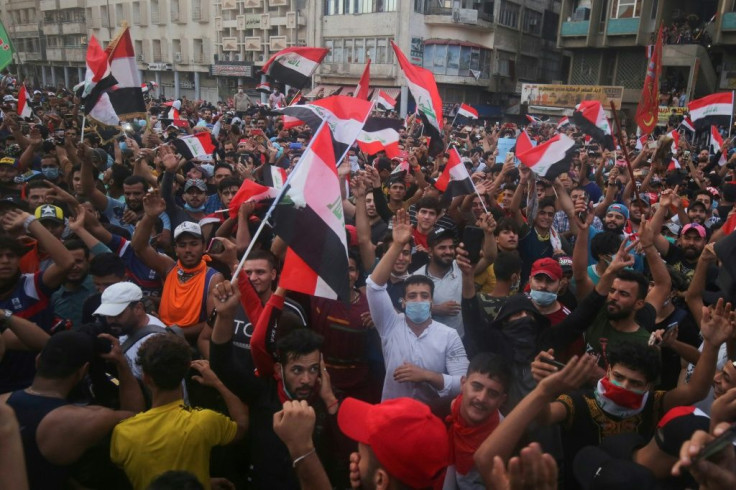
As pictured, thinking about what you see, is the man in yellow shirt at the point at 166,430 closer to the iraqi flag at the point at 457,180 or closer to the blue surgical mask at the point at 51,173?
the iraqi flag at the point at 457,180

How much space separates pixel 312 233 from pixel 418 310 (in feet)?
2.82

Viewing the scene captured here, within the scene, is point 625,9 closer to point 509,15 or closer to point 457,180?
point 509,15

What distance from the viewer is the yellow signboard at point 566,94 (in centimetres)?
2861

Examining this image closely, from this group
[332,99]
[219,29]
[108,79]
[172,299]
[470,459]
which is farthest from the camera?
[219,29]

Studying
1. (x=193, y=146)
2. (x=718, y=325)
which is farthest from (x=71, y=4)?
(x=718, y=325)

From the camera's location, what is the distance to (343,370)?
3.62m

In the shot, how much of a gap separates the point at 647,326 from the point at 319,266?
2.32m

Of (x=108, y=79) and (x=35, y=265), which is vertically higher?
(x=108, y=79)

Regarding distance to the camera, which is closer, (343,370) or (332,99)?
(343,370)

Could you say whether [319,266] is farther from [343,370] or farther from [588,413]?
[588,413]

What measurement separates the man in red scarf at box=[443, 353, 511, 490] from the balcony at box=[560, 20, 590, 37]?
120 feet

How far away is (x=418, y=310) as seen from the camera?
3414 millimetres

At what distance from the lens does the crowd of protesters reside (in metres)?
2.14

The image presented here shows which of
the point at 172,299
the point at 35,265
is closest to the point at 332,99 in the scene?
the point at 172,299
